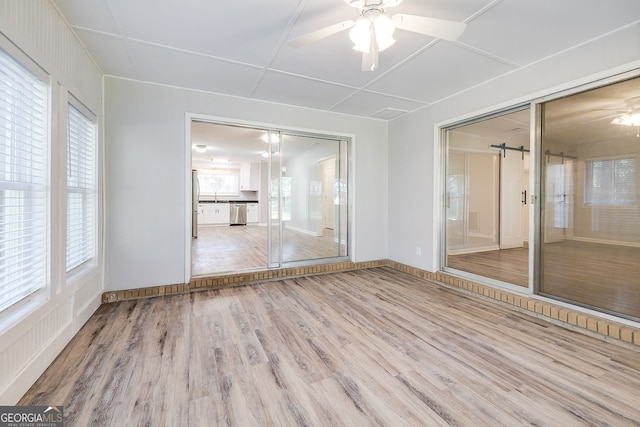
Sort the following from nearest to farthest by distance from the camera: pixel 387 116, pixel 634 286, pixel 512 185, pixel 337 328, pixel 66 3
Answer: pixel 66 3 < pixel 634 286 < pixel 337 328 < pixel 387 116 < pixel 512 185

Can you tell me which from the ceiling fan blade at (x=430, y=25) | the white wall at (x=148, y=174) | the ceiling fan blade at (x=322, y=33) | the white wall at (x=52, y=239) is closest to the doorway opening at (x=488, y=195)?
the ceiling fan blade at (x=430, y=25)

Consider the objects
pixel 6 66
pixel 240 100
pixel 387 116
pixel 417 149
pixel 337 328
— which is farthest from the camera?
pixel 387 116

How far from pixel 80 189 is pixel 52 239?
0.80 m

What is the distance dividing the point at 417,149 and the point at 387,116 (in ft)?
2.59

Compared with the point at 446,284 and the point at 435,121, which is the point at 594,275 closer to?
the point at 446,284

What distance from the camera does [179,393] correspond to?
5.18ft

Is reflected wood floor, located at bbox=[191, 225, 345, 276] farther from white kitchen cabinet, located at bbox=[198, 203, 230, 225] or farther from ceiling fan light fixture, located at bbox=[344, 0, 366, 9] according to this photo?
white kitchen cabinet, located at bbox=[198, 203, 230, 225]

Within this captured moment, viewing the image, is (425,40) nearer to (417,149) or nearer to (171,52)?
(417,149)

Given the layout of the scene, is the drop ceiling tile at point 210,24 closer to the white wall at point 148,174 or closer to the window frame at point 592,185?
the white wall at point 148,174

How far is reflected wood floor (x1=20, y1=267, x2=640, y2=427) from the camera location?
1.43m

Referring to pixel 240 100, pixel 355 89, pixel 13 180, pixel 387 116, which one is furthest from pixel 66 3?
pixel 387 116

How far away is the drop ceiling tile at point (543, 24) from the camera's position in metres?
1.89

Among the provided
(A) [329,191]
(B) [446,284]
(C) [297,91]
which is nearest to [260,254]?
(A) [329,191]

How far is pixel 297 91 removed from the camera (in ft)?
11.2
